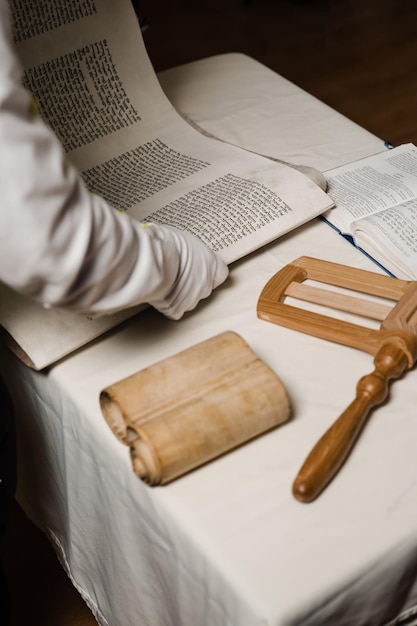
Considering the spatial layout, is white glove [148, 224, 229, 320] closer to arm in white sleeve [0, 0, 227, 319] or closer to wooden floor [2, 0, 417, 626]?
arm in white sleeve [0, 0, 227, 319]

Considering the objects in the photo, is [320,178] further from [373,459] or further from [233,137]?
[373,459]

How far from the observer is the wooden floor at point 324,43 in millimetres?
2264

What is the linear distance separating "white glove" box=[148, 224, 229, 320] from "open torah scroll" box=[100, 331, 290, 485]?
3.1 inches

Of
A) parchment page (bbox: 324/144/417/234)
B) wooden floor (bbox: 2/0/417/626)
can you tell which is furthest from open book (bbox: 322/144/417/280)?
wooden floor (bbox: 2/0/417/626)

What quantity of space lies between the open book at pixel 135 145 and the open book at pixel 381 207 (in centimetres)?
5

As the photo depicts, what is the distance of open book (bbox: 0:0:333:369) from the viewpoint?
3.09ft

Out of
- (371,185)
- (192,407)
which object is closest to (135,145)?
(371,185)

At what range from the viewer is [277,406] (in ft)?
2.26

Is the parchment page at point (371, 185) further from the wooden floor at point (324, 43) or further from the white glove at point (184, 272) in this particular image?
the wooden floor at point (324, 43)

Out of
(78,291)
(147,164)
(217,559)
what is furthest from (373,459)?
(147,164)

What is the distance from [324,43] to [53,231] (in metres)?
2.21

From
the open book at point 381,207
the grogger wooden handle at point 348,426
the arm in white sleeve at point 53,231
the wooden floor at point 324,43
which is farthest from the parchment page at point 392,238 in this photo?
the wooden floor at point 324,43

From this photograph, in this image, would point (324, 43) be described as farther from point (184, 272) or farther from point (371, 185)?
point (184, 272)

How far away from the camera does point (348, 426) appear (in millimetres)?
685
